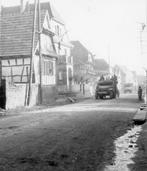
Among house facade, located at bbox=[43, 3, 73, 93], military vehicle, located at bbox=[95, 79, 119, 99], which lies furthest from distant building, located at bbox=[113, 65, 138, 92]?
military vehicle, located at bbox=[95, 79, 119, 99]

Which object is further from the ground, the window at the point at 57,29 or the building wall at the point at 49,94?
the window at the point at 57,29

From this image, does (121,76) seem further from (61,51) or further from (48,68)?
(48,68)

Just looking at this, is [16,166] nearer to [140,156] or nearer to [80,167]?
[80,167]

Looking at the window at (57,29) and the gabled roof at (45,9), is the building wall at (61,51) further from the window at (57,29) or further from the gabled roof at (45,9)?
the gabled roof at (45,9)

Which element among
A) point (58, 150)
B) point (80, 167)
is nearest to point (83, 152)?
point (58, 150)

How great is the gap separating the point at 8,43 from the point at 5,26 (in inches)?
126

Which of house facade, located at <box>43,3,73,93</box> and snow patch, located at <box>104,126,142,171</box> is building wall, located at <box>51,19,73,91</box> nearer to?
house facade, located at <box>43,3,73,93</box>

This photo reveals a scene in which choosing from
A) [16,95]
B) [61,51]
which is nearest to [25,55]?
[16,95]

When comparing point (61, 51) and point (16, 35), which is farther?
point (61, 51)

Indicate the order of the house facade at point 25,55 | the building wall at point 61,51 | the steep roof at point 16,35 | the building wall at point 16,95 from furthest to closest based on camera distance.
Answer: the building wall at point 61,51, the steep roof at point 16,35, the house facade at point 25,55, the building wall at point 16,95

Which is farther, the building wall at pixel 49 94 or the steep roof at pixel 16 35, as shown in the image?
the steep roof at pixel 16 35

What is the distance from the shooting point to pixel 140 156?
7188mm

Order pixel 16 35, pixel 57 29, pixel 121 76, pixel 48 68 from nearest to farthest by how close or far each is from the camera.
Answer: pixel 16 35 < pixel 48 68 < pixel 57 29 < pixel 121 76

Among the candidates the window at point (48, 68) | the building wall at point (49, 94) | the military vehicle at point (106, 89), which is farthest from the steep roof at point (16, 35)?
the military vehicle at point (106, 89)
